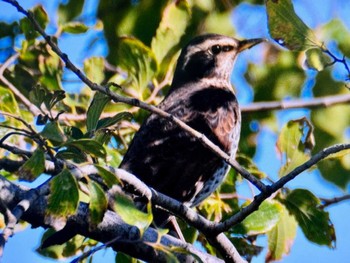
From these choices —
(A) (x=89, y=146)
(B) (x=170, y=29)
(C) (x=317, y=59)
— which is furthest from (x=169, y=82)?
(A) (x=89, y=146)

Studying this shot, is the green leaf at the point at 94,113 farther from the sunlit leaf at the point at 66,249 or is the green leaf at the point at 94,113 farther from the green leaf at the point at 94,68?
the green leaf at the point at 94,68

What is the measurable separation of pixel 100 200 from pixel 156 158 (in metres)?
2.08

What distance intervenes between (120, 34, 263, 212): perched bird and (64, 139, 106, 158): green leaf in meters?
1.82

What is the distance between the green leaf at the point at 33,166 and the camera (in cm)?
252

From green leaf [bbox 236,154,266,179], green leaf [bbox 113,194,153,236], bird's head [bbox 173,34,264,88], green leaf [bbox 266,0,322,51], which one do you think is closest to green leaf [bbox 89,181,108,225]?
green leaf [bbox 113,194,153,236]

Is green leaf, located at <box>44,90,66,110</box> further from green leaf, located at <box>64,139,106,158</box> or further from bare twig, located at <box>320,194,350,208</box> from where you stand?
bare twig, located at <box>320,194,350,208</box>

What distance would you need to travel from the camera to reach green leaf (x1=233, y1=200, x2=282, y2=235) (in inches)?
150

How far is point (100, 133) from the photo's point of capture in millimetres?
3018

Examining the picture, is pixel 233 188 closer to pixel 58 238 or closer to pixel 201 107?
pixel 201 107

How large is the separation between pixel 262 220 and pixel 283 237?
1.44ft

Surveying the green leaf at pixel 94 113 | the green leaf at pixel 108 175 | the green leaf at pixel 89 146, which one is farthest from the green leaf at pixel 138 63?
the green leaf at pixel 108 175

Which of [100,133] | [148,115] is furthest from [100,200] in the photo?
[148,115]

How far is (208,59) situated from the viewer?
5.87 metres

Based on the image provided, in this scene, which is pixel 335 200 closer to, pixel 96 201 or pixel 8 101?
pixel 8 101
